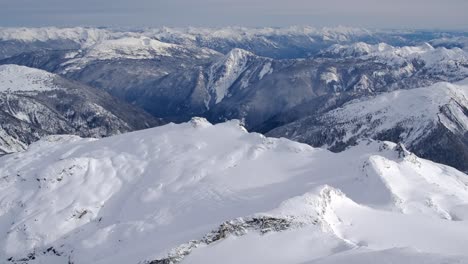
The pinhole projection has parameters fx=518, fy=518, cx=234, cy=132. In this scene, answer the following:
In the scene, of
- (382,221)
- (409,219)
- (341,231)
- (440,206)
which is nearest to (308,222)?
(341,231)

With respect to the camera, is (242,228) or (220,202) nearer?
(242,228)

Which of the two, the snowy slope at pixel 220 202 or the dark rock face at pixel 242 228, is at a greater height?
the dark rock face at pixel 242 228

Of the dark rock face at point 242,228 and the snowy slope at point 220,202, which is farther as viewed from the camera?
the dark rock face at point 242,228

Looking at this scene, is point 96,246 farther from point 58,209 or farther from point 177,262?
point 177,262

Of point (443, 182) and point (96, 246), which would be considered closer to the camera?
point (96, 246)

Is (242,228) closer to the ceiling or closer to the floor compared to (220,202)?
closer to the ceiling

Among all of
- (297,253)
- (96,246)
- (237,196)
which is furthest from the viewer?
(237,196)

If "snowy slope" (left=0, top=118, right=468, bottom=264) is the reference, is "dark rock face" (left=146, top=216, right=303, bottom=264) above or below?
above

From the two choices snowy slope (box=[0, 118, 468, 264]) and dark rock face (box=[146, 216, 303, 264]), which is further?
dark rock face (box=[146, 216, 303, 264])
